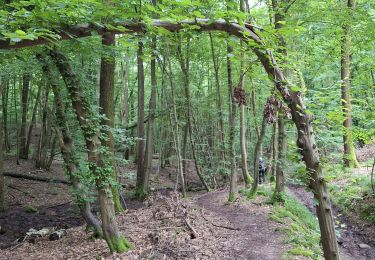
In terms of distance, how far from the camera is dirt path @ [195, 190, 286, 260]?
6246 mm

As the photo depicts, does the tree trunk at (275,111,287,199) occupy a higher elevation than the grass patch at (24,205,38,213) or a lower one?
higher

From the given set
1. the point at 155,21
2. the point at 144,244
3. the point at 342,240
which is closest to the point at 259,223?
the point at 342,240

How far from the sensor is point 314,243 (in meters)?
6.92

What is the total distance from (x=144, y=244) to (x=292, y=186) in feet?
40.1

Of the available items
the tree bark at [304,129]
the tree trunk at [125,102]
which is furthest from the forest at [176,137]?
the tree trunk at [125,102]

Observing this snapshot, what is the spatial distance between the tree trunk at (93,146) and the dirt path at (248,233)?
203 centimetres

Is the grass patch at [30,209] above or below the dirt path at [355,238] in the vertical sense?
above

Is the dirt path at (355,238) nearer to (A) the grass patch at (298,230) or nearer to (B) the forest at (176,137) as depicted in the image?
(B) the forest at (176,137)

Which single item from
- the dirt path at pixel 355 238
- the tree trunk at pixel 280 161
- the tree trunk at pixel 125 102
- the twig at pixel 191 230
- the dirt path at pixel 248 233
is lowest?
the dirt path at pixel 355 238

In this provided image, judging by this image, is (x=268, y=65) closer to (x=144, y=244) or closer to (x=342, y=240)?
(x=144, y=244)

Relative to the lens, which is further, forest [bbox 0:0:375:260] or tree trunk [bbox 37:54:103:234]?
tree trunk [bbox 37:54:103:234]

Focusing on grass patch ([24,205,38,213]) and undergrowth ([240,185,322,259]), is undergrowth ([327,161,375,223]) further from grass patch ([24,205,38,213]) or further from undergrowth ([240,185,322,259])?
grass patch ([24,205,38,213])

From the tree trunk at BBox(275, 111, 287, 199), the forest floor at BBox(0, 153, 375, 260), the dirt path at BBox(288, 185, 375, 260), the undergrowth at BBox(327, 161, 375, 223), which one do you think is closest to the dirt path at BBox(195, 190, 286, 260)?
the forest floor at BBox(0, 153, 375, 260)

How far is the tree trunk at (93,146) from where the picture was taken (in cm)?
615
